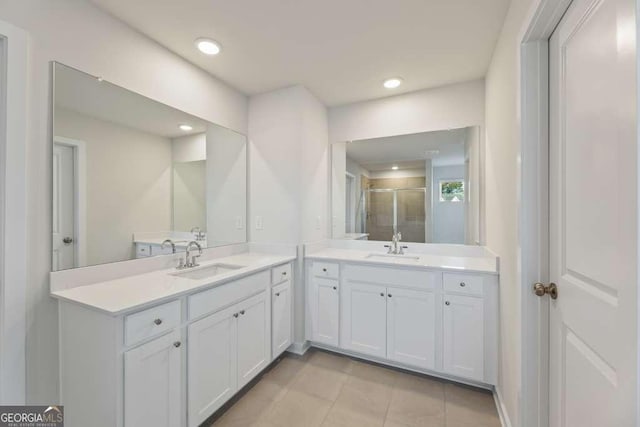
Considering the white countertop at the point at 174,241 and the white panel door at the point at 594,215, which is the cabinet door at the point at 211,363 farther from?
the white panel door at the point at 594,215

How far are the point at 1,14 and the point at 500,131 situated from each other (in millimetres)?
2596

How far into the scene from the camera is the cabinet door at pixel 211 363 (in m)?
1.44

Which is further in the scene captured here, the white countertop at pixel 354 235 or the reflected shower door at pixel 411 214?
the white countertop at pixel 354 235

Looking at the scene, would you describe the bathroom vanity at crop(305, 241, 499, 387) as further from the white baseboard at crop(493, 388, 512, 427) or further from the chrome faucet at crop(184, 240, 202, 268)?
the chrome faucet at crop(184, 240, 202, 268)

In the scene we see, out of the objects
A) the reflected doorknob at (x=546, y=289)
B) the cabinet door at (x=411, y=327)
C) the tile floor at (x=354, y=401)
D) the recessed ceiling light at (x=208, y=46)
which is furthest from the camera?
the cabinet door at (x=411, y=327)

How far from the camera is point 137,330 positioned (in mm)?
1184

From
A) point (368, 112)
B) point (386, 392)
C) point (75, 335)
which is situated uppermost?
point (368, 112)

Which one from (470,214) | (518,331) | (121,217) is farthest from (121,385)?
(470,214)

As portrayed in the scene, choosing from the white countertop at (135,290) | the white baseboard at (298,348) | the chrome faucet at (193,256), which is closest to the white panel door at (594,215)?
the white countertop at (135,290)

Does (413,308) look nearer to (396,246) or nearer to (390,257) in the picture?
(390,257)

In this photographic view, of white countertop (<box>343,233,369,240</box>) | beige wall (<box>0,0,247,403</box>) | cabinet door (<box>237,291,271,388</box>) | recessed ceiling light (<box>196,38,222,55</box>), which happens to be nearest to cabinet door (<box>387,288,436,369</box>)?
white countertop (<box>343,233,369,240</box>)

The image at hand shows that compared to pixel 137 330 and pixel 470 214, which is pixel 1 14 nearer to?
pixel 137 330

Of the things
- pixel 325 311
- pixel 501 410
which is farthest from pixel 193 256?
pixel 501 410

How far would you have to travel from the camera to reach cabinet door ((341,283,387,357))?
7.08 feet
